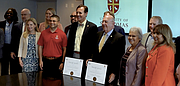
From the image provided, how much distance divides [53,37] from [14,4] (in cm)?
507

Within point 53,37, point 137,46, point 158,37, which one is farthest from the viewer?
point 53,37

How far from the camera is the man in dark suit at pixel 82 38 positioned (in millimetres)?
3084

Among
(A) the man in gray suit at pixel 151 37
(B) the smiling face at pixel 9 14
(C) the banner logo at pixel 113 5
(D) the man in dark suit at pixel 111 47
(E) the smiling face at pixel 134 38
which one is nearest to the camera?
(E) the smiling face at pixel 134 38

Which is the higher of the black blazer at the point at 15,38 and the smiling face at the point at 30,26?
the smiling face at the point at 30,26

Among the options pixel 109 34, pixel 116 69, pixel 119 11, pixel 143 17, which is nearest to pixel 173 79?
pixel 116 69

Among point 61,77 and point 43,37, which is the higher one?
point 43,37

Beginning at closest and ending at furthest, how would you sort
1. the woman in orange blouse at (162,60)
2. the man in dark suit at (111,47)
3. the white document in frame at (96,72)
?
1. the woman in orange blouse at (162,60)
2. the white document in frame at (96,72)
3. the man in dark suit at (111,47)

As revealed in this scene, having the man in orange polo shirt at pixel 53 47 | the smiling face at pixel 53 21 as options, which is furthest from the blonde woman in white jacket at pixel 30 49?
the smiling face at pixel 53 21

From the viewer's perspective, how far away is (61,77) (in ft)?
8.52

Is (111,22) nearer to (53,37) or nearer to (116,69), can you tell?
(116,69)

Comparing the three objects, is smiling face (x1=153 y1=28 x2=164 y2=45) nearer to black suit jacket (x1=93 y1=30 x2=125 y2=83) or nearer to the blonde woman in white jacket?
black suit jacket (x1=93 y1=30 x2=125 y2=83)

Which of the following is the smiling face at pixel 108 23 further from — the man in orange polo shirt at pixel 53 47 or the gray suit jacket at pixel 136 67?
the man in orange polo shirt at pixel 53 47

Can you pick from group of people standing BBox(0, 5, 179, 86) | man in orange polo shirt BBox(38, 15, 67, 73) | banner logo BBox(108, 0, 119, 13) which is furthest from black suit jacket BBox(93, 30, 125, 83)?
banner logo BBox(108, 0, 119, 13)

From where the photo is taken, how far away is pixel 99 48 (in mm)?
2809
